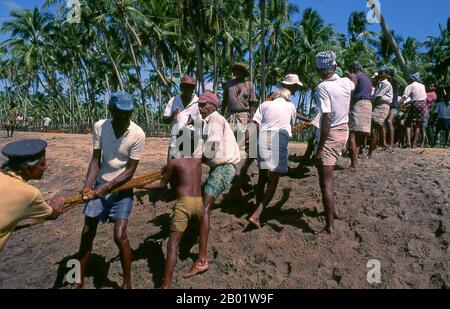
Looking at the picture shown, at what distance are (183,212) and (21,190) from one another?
1568 millimetres

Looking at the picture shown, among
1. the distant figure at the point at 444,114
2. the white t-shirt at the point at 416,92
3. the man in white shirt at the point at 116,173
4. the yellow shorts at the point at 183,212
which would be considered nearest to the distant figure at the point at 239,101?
the yellow shorts at the point at 183,212

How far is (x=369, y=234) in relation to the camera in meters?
4.66

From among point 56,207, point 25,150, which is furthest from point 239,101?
point 25,150

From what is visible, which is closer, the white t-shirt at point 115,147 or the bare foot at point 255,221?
the white t-shirt at point 115,147

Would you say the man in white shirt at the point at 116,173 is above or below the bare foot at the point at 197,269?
above

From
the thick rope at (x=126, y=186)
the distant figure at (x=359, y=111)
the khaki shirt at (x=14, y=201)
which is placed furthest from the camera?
A: the distant figure at (x=359, y=111)

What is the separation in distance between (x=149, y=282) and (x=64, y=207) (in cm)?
134

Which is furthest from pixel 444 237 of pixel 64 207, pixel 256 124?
pixel 64 207

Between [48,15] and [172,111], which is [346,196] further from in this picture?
[48,15]

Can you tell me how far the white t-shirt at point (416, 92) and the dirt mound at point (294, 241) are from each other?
2806 mm

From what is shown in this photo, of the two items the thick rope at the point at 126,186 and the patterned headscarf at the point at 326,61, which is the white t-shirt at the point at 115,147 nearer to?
the thick rope at the point at 126,186

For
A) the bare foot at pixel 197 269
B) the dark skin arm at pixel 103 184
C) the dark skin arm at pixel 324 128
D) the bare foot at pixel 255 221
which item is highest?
the dark skin arm at pixel 324 128

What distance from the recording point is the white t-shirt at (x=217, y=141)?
4465 millimetres
